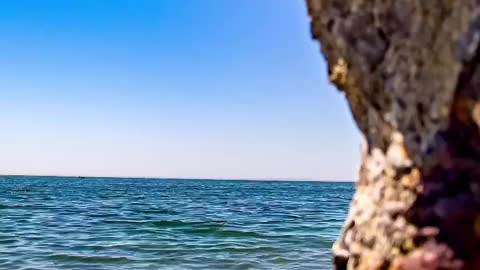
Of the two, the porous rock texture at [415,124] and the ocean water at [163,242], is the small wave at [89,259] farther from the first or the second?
the porous rock texture at [415,124]

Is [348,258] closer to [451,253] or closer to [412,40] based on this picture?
[451,253]

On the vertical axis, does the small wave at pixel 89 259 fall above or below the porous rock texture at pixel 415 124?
below

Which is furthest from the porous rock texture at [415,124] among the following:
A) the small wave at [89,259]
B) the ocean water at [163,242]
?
the small wave at [89,259]

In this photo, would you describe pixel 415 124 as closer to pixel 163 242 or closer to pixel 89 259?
pixel 89 259

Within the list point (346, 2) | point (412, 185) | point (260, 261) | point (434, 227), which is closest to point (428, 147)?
point (412, 185)

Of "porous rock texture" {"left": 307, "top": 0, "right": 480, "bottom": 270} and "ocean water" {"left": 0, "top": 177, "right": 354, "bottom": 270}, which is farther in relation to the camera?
"ocean water" {"left": 0, "top": 177, "right": 354, "bottom": 270}

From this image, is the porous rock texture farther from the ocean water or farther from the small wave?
the small wave

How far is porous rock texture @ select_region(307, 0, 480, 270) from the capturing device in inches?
147

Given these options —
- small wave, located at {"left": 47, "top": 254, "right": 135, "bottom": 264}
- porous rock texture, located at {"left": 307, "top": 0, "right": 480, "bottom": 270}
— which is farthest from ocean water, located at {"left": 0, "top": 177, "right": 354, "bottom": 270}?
porous rock texture, located at {"left": 307, "top": 0, "right": 480, "bottom": 270}

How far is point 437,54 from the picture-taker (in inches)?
150

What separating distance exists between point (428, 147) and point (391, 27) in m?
0.94

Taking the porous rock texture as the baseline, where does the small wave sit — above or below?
below

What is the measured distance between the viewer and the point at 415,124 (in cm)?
399

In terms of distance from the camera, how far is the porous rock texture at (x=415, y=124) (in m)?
3.73
